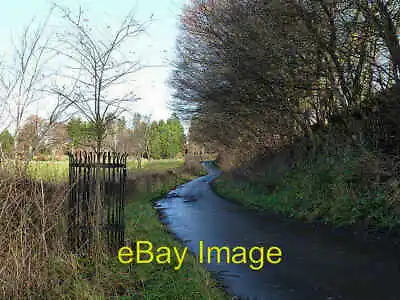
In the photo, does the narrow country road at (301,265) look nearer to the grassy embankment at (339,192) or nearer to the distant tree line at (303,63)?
the grassy embankment at (339,192)

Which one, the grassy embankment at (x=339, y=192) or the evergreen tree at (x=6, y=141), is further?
the grassy embankment at (x=339, y=192)

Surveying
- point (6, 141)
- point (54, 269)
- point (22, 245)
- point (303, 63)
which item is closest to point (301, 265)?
point (54, 269)

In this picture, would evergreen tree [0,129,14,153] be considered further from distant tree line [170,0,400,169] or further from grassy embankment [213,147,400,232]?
grassy embankment [213,147,400,232]

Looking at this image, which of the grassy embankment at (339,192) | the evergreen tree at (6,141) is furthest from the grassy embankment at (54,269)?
the grassy embankment at (339,192)

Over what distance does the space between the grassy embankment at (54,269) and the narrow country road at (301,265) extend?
85cm

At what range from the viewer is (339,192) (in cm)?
1059

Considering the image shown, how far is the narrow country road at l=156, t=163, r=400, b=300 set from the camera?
16.6ft

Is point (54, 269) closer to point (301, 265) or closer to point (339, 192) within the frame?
point (301, 265)

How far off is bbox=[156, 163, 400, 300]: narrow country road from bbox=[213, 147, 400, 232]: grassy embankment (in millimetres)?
1037

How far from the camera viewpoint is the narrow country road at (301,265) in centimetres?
506

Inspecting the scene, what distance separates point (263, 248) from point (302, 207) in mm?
4739

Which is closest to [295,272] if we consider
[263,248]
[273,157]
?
[263,248]

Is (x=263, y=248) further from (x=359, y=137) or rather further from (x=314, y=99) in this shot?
(x=314, y=99)

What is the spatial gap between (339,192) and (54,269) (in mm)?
8813
